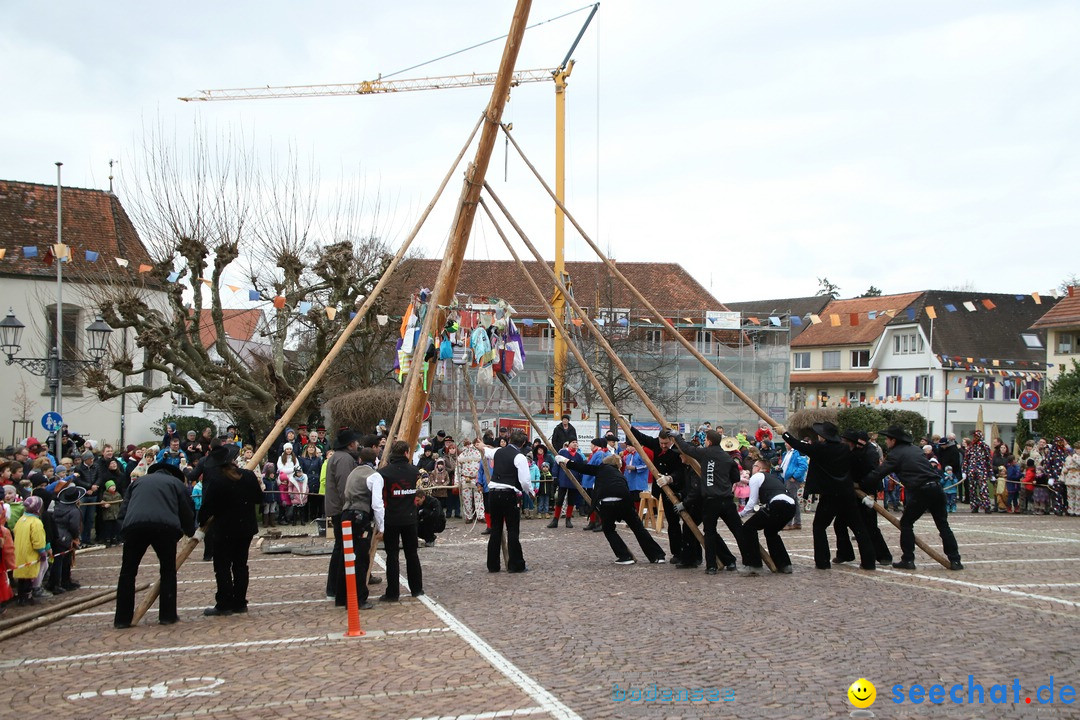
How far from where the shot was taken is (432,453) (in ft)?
68.1

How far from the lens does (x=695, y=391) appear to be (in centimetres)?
4388

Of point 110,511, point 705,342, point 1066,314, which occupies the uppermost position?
point 1066,314

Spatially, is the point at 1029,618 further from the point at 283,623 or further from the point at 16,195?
the point at 16,195

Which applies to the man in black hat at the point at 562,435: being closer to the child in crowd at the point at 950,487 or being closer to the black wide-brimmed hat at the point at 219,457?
the child in crowd at the point at 950,487

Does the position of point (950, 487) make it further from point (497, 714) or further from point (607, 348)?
point (497, 714)

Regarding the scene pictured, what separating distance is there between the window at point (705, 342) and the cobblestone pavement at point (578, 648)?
32128 millimetres

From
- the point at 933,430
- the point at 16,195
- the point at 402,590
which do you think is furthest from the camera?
the point at 933,430

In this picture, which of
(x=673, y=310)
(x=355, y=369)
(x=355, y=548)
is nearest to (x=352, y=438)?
(x=355, y=548)

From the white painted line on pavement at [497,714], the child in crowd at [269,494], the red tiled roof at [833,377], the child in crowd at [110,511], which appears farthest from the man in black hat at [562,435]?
Answer: the red tiled roof at [833,377]

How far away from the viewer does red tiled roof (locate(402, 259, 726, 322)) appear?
50312 mm

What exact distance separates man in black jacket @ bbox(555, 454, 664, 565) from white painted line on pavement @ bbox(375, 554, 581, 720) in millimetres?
3454

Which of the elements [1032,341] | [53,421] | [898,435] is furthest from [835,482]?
[1032,341]

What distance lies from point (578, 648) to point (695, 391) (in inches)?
1425

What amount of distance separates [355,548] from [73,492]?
442 cm
